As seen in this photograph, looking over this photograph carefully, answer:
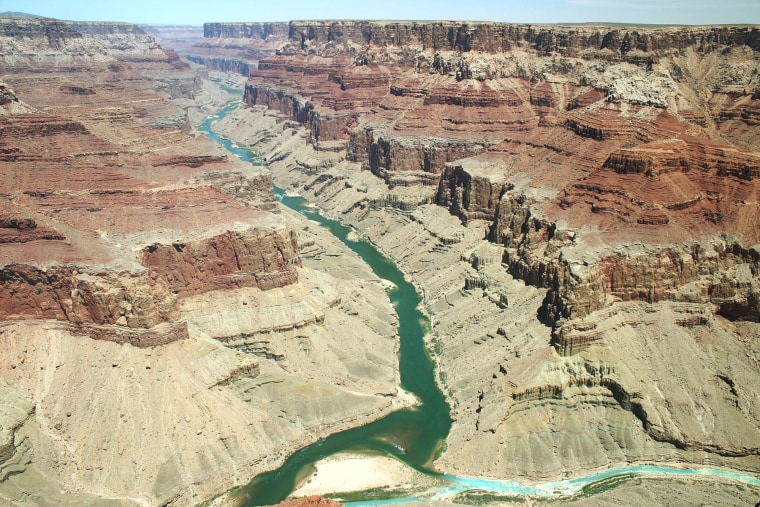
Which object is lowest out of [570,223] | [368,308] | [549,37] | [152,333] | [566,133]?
[368,308]

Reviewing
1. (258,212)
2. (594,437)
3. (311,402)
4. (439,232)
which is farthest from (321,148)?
(594,437)

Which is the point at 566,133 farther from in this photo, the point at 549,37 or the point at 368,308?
the point at 549,37

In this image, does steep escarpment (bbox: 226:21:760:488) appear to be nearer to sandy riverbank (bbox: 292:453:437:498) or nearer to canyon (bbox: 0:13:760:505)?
canyon (bbox: 0:13:760:505)

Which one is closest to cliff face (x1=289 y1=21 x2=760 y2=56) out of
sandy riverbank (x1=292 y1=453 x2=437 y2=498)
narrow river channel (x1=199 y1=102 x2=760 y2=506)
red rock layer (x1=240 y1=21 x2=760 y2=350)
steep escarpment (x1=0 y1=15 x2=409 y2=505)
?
red rock layer (x1=240 y1=21 x2=760 y2=350)

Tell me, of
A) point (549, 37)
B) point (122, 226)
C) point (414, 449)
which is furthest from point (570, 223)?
point (549, 37)

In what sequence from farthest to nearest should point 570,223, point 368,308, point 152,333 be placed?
point 368,308 → point 570,223 → point 152,333

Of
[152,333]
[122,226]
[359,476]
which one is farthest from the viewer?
[122,226]

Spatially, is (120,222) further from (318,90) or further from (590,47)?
(318,90)
